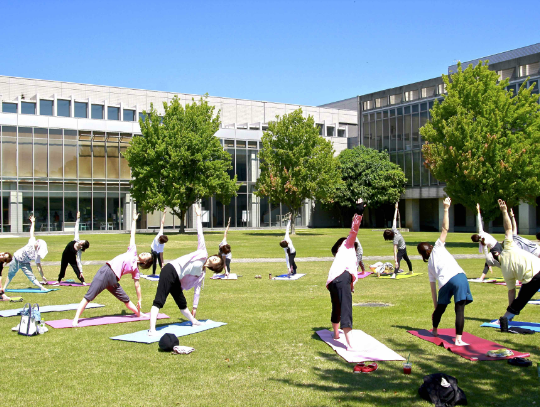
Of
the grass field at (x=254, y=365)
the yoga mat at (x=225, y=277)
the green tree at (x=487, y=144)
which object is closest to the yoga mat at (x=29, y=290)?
the grass field at (x=254, y=365)

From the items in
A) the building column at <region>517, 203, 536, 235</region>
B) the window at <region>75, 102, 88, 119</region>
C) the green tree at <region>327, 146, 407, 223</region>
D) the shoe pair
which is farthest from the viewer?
the green tree at <region>327, 146, 407, 223</region>

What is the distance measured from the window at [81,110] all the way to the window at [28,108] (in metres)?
4.19

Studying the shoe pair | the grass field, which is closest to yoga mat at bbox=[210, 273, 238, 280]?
the grass field

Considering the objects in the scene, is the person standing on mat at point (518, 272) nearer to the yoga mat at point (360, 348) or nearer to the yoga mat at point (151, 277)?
the yoga mat at point (360, 348)

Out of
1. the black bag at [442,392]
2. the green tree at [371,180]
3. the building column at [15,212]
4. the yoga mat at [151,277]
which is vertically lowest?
the yoga mat at [151,277]


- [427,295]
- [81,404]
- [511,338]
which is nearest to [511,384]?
[511,338]

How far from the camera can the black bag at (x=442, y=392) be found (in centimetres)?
568

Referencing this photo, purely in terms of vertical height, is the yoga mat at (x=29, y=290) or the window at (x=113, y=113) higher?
the window at (x=113, y=113)

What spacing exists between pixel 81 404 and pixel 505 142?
2962 cm

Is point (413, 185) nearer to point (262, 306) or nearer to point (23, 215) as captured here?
point (23, 215)

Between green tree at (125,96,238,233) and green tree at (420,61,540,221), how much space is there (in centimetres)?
2163

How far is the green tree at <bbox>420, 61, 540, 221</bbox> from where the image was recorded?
30094 millimetres

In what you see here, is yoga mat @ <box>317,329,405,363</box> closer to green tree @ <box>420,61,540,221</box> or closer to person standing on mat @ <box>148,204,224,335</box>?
person standing on mat @ <box>148,204,224,335</box>

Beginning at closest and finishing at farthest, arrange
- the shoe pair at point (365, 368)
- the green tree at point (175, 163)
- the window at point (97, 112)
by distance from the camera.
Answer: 1. the shoe pair at point (365, 368)
2. the green tree at point (175, 163)
3. the window at point (97, 112)
